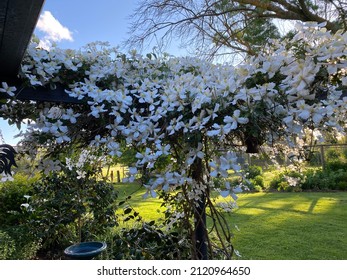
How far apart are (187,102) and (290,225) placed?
11.2 feet

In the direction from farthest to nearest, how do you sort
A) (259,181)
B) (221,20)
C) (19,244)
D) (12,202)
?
(259,181)
(221,20)
(12,202)
(19,244)

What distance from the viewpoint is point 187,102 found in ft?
3.83

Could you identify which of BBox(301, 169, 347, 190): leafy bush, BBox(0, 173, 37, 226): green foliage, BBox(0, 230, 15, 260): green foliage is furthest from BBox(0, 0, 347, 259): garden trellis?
BBox(301, 169, 347, 190): leafy bush

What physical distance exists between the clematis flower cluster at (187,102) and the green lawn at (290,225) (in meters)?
1.18

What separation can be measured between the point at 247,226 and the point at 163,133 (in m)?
3.28

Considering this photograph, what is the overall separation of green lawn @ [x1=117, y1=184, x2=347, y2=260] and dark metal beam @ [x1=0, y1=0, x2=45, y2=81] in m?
1.57

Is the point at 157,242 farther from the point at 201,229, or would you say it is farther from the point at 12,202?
the point at 12,202

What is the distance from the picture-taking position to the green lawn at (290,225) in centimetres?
312

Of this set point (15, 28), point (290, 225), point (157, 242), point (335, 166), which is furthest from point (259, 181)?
point (15, 28)

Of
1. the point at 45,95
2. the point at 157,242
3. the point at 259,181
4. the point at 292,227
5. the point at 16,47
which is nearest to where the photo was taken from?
the point at 16,47

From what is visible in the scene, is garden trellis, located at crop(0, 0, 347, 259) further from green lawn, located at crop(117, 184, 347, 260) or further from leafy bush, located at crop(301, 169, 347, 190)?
leafy bush, located at crop(301, 169, 347, 190)

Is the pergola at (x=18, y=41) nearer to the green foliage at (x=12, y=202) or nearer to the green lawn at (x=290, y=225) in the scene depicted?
the green lawn at (x=290, y=225)
